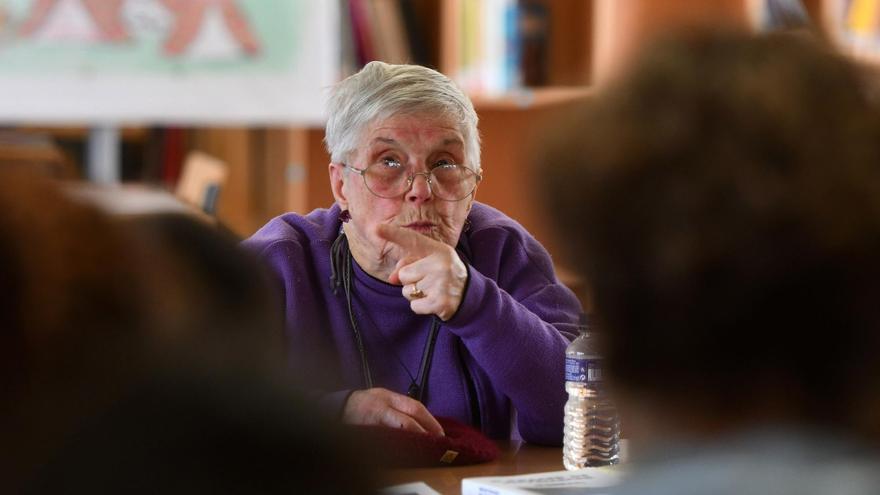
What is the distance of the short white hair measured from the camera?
2006 mm

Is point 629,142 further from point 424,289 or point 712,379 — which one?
point 424,289

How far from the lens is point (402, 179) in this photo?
2047mm

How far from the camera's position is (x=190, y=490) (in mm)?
610

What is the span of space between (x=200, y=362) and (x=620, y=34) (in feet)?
8.29

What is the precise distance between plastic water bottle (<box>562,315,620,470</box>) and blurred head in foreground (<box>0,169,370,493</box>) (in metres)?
1.07

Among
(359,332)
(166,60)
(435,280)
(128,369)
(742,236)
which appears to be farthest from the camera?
(166,60)

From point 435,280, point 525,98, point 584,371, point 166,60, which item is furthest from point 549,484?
point 166,60

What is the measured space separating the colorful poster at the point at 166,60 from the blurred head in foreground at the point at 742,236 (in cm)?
244

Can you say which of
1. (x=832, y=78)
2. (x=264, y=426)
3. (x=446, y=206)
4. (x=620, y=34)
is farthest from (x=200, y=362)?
(x=620, y=34)

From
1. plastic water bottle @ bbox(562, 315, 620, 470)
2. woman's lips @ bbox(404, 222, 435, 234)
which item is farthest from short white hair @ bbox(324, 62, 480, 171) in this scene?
plastic water bottle @ bbox(562, 315, 620, 470)

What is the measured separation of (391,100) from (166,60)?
1327mm

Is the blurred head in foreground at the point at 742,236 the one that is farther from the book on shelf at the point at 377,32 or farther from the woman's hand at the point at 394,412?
the book on shelf at the point at 377,32

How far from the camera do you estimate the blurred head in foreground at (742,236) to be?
0.74 m

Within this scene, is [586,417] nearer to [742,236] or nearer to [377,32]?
[742,236]
